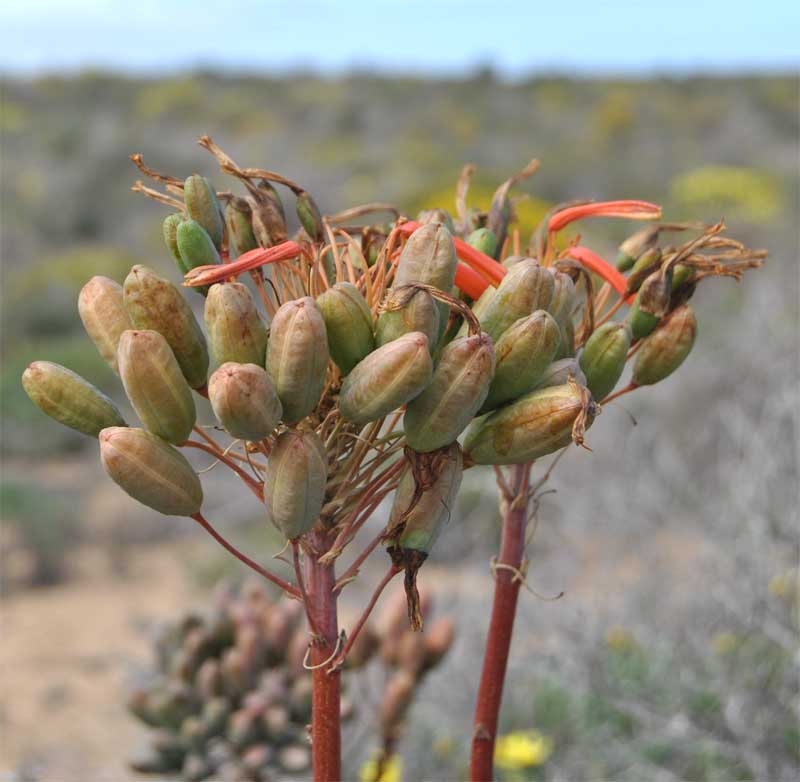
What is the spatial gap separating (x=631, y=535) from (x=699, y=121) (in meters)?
21.0

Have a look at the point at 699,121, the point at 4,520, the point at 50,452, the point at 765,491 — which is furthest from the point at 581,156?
the point at 765,491

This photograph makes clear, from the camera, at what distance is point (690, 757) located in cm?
302

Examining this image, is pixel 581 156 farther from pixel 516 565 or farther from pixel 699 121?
pixel 516 565

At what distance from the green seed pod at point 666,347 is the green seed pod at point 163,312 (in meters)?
0.46

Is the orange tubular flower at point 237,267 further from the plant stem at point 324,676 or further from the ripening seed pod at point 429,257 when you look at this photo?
the plant stem at point 324,676

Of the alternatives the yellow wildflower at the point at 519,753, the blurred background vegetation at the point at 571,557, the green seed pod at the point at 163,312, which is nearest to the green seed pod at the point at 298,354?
the green seed pod at the point at 163,312

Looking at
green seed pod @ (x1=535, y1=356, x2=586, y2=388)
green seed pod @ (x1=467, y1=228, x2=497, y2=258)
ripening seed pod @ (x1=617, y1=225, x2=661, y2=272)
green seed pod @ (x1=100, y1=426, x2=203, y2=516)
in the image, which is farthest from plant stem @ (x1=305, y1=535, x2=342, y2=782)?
ripening seed pod @ (x1=617, y1=225, x2=661, y2=272)

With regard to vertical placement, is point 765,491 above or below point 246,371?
below

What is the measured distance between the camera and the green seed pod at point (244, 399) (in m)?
0.77

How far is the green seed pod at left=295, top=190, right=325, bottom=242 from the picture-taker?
1023mm

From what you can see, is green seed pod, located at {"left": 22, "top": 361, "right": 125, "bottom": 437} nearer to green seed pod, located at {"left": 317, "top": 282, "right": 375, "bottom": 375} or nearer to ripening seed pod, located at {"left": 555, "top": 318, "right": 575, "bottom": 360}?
green seed pod, located at {"left": 317, "top": 282, "right": 375, "bottom": 375}

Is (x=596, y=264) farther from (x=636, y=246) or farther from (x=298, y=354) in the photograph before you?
(x=298, y=354)

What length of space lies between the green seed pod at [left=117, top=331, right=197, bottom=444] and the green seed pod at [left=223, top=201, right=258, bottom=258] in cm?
23

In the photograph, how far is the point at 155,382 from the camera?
2.71ft
